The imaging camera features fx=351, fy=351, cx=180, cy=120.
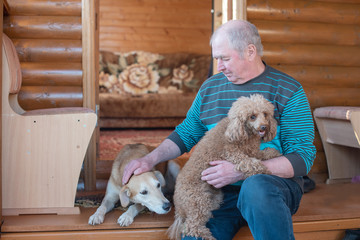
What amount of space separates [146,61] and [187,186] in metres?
5.05

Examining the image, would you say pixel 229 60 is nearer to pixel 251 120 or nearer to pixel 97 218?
pixel 251 120

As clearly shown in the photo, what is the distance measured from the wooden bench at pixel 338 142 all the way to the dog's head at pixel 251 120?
1276 millimetres

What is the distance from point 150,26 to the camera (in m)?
6.96

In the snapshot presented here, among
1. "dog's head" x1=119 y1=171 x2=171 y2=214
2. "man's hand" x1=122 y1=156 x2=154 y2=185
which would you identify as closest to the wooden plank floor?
"dog's head" x1=119 y1=171 x2=171 y2=214

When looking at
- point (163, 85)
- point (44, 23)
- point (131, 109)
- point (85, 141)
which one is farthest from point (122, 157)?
point (163, 85)

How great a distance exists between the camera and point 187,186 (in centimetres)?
167

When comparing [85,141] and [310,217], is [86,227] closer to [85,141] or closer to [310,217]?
[85,141]

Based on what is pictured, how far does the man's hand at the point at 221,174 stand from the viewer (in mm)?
1626

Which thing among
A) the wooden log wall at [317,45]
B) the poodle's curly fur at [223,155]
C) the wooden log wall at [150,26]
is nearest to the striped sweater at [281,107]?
the poodle's curly fur at [223,155]

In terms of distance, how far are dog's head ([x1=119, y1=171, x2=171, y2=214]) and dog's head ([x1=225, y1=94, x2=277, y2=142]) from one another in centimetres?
60

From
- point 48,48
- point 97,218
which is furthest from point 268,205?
point 48,48

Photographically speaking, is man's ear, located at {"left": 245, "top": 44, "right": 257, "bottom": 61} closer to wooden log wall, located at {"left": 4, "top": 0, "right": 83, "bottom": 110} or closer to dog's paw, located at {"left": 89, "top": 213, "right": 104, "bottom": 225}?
dog's paw, located at {"left": 89, "top": 213, "right": 104, "bottom": 225}

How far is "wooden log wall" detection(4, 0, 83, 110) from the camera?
2775mm

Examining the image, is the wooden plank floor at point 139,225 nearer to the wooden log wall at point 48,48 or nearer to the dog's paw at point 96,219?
the dog's paw at point 96,219
